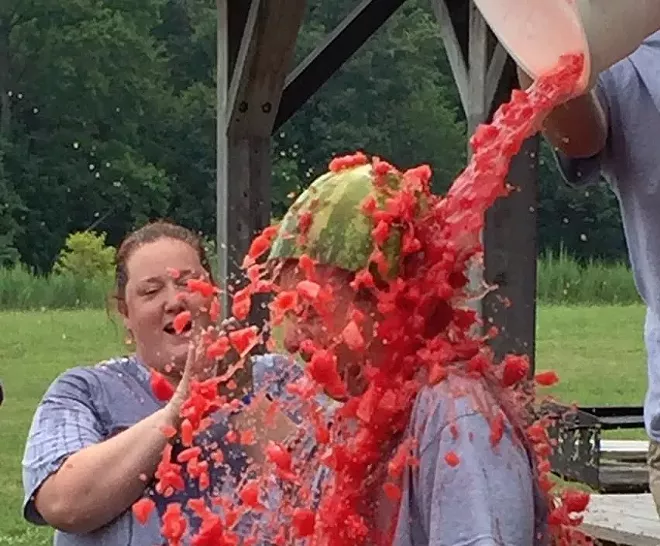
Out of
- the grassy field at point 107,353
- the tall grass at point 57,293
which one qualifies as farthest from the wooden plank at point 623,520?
the tall grass at point 57,293

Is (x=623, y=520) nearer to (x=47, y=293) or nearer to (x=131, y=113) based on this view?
(x=47, y=293)

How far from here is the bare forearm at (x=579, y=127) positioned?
54.9 inches

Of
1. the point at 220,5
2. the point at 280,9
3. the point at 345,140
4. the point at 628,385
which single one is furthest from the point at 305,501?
the point at 345,140

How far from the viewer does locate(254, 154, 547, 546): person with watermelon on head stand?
1165 millimetres

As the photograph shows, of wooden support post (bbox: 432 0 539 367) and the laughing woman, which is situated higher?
wooden support post (bbox: 432 0 539 367)

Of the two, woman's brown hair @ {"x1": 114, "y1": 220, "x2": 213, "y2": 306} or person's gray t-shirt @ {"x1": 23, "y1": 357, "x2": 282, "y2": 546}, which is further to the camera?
woman's brown hair @ {"x1": 114, "y1": 220, "x2": 213, "y2": 306}

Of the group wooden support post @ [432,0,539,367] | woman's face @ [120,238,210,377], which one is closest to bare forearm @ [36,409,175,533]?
woman's face @ [120,238,210,377]

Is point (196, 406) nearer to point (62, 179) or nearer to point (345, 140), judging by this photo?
point (345, 140)

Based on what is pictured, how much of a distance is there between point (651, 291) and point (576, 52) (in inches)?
12.3

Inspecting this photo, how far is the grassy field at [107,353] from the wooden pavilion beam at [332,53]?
4.79 m

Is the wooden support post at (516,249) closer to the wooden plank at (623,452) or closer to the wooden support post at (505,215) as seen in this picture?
the wooden support post at (505,215)

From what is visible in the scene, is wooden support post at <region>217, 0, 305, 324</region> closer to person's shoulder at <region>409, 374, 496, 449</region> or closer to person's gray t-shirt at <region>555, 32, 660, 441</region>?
person's gray t-shirt at <region>555, 32, 660, 441</region>

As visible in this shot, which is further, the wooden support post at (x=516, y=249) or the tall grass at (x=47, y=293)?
the tall grass at (x=47, y=293)

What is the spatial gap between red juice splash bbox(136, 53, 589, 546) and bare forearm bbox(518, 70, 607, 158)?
12cm
